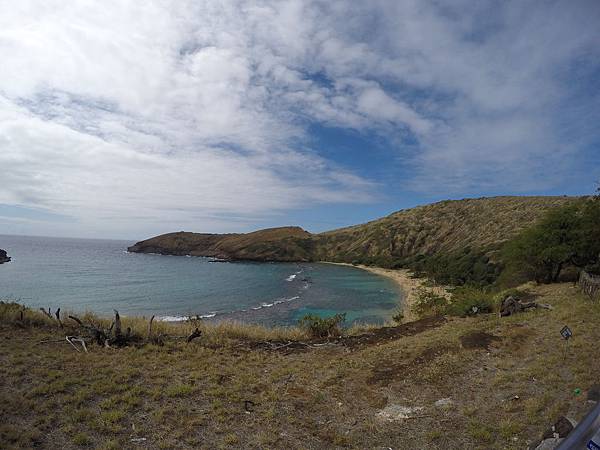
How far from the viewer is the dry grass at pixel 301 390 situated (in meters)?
6.18

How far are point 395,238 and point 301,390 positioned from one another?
90.8m

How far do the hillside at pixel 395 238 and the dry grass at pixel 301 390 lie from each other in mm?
49561

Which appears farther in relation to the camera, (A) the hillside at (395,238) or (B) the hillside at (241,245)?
(B) the hillside at (241,245)

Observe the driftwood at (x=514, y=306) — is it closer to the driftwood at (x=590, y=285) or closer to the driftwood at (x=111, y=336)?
the driftwood at (x=590, y=285)

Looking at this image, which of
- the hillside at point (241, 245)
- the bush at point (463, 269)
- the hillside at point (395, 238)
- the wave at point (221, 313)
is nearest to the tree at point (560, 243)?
the bush at point (463, 269)

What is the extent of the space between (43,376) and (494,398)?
1098 centimetres

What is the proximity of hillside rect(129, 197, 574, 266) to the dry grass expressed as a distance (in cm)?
4956

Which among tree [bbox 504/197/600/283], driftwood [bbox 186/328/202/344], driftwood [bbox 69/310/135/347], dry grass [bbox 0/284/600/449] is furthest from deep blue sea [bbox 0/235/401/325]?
dry grass [bbox 0/284/600/449]

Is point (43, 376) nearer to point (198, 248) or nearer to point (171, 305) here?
point (171, 305)

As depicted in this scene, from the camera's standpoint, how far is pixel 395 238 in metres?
95.4

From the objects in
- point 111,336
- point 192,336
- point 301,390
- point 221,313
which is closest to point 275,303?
point 221,313

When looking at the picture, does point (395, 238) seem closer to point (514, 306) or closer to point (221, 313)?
point (221, 313)

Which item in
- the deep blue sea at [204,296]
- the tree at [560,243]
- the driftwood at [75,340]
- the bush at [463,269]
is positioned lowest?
the deep blue sea at [204,296]

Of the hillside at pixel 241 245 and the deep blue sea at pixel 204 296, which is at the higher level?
the hillside at pixel 241 245
